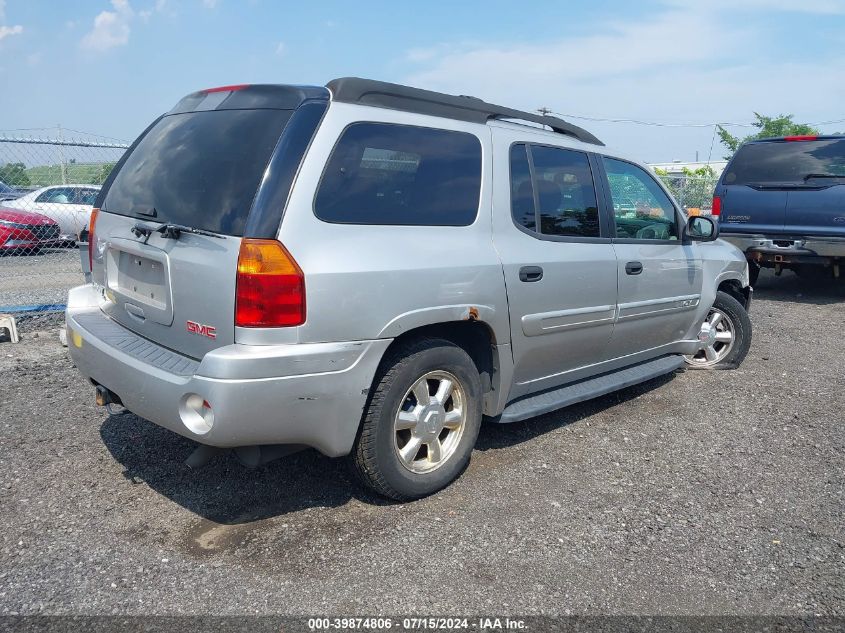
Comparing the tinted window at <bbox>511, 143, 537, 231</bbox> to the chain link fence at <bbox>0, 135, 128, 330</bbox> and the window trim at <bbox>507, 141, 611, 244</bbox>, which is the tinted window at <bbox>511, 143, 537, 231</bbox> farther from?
the chain link fence at <bbox>0, 135, 128, 330</bbox>

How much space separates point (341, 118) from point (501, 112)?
1169mm

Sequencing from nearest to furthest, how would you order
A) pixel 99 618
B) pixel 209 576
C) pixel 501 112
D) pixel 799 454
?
pixel 99 618 → pixel 209 576 → pixel 501 112 → pixel 799 454

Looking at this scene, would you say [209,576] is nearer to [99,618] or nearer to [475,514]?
[99,618]

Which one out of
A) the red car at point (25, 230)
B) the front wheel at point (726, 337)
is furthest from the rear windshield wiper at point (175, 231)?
the red car at point (25, 230)

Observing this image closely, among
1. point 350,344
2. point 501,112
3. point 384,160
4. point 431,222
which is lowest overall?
point 350,344

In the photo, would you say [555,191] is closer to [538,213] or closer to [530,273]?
[538,213]

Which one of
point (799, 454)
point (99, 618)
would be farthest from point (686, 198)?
point (99, 618)

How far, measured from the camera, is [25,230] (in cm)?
1238

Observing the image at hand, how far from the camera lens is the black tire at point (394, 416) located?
3.22 meters

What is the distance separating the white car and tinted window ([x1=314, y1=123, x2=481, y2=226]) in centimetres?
1144

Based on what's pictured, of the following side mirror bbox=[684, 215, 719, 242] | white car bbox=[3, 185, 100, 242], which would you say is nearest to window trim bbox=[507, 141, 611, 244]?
side mirror bbox=[684, 215, 719, 242]

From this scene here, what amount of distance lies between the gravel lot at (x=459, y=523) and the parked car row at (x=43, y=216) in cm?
848

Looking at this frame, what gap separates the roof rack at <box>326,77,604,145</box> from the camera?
10.4ft

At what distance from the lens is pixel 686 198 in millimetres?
22062
